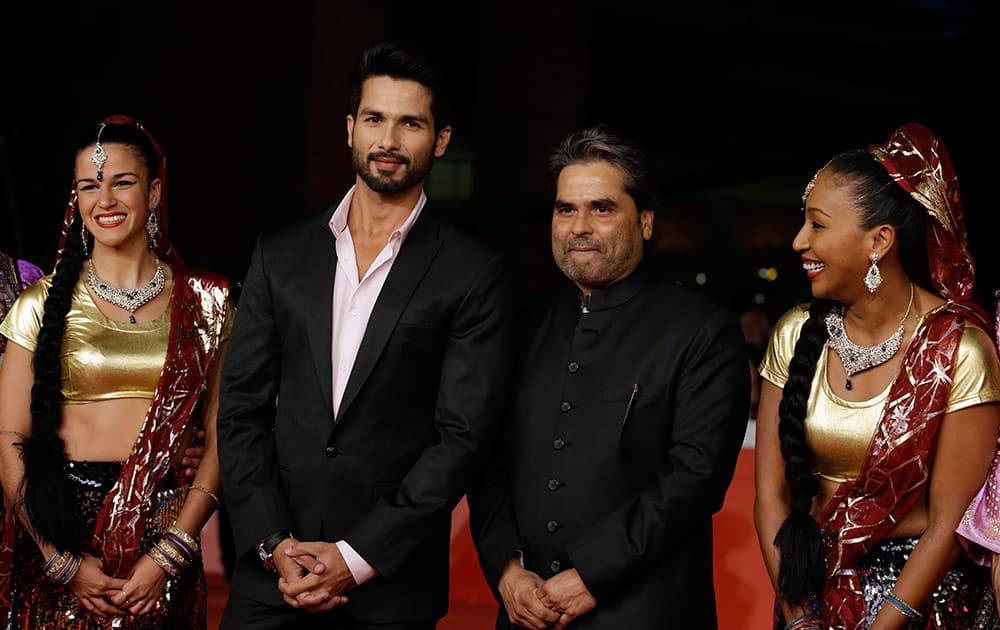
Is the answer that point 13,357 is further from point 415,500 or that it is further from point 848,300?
point 848,300

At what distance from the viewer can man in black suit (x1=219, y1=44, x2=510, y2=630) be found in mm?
2564

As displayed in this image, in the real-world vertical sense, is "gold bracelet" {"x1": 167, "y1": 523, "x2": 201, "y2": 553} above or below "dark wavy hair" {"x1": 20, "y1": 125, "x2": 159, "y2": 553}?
below

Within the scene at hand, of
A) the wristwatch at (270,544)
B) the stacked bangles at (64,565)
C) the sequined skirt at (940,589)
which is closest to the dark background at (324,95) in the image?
the stacked bangles at (64,565)

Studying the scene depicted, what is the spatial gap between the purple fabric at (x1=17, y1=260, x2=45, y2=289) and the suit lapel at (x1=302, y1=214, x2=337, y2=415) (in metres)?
1.12

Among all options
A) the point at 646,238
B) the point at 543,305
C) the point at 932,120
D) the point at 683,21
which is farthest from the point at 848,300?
the point at 683,21

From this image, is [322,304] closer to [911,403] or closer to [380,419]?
[380,419]

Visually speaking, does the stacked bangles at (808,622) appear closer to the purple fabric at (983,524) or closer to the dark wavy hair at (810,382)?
the dark wavy hair at (810,382)

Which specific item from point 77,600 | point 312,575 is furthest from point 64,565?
point 312,575

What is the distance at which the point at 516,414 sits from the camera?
2.71 metres

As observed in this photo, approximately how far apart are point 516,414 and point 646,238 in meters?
0.50

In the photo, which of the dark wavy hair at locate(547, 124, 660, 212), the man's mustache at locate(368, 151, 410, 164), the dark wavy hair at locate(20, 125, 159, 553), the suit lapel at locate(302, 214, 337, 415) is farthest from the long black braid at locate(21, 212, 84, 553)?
the dark wavy hair at locate(547, 124, 660, 212)

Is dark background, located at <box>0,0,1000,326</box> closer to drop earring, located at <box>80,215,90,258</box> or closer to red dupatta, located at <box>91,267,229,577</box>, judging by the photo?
Result: drop earring, located at <box>80,215,90,258</box>

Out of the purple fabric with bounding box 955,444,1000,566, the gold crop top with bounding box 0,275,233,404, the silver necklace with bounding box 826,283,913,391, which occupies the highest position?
the silver necklace with bounding box 826,283,913,391

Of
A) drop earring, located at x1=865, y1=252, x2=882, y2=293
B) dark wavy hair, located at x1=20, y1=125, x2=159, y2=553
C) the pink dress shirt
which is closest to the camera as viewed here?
drop earring, located at x1=865, y1=252, x2=882, y2=293
